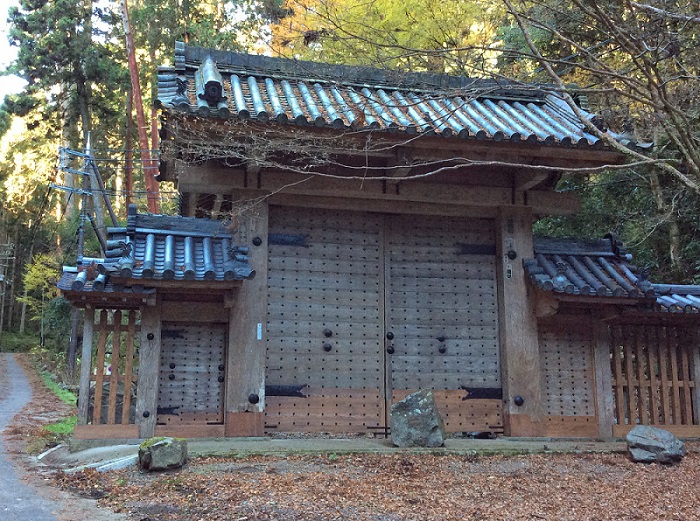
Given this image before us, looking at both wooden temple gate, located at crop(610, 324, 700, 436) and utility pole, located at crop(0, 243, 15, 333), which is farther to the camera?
utility pole, located at crop(0, 243, 15, 333)

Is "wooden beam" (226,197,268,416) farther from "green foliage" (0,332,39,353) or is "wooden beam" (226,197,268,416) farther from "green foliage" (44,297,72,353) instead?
"green foliage" (0,332,39,353)

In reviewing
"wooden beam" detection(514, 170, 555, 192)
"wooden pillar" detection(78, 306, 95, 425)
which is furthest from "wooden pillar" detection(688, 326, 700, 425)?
"wooden pillar" detection(78, 306, 95, 425)

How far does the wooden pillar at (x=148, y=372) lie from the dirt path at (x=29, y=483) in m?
1.20

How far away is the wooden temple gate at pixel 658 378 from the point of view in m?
9.34

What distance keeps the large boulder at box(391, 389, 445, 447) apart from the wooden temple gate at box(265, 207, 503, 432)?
47.1 inches

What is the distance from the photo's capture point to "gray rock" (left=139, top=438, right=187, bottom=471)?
6.05 m

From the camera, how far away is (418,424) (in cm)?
735

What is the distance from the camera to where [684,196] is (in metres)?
13.9

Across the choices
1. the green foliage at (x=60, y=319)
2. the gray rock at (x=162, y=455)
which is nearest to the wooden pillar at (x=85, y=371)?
the gray rock at (x=162, y=455)

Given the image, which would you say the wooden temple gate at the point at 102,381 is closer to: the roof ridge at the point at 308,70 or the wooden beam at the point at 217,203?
the wooden beam at the point at 217,203

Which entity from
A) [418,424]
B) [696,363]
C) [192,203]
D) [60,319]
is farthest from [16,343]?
[696,363]

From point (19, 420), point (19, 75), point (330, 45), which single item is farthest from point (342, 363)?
point (19, 75)

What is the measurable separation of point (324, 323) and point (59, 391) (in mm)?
19641

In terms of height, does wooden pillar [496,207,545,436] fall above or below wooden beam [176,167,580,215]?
below
